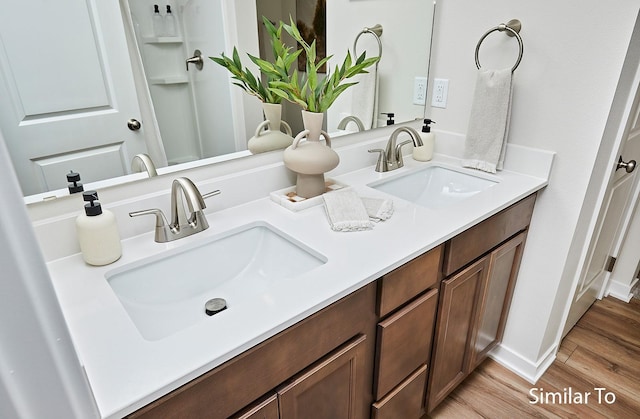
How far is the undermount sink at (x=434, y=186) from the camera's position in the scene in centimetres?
154

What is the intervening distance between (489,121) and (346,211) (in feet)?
2.52

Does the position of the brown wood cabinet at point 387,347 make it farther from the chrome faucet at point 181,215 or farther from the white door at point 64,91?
the white door at point 64,91

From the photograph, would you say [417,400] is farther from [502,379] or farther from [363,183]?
[363,183]

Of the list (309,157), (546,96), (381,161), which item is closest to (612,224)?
(546,96)

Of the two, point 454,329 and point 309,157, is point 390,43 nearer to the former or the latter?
point 309,157

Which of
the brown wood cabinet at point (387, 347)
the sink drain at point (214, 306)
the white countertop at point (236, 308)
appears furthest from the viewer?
the sink drain at point (214, 306)

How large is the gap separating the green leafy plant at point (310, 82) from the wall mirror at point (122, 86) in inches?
3.5

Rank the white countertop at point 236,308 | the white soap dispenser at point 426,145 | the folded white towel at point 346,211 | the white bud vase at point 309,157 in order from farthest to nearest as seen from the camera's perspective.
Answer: the white soap dispenser at point 426,145 < the white bud vase at point 309,157 < the folded white towel at point 346,211 < the white countertop at point 236,308

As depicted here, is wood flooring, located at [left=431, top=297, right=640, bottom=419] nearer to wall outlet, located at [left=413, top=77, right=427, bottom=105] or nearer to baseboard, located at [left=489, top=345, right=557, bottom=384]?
baseboard, located at [left=489, top=345, right=557, bottom=384]

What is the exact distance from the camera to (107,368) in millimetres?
647

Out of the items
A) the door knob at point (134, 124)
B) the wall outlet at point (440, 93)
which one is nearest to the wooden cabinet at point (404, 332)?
the door knob at point (134, 124)

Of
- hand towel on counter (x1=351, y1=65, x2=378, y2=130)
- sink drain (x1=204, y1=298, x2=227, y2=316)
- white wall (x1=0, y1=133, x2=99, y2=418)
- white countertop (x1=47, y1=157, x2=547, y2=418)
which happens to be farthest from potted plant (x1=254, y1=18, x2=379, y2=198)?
white wall (x1=0, y1=133, x2=99, y2=418)

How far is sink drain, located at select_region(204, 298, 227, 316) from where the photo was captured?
96 centimetres

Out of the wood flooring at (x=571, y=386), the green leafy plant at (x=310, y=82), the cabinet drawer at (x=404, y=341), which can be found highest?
the green leafy plant at (x=310, y=82)
